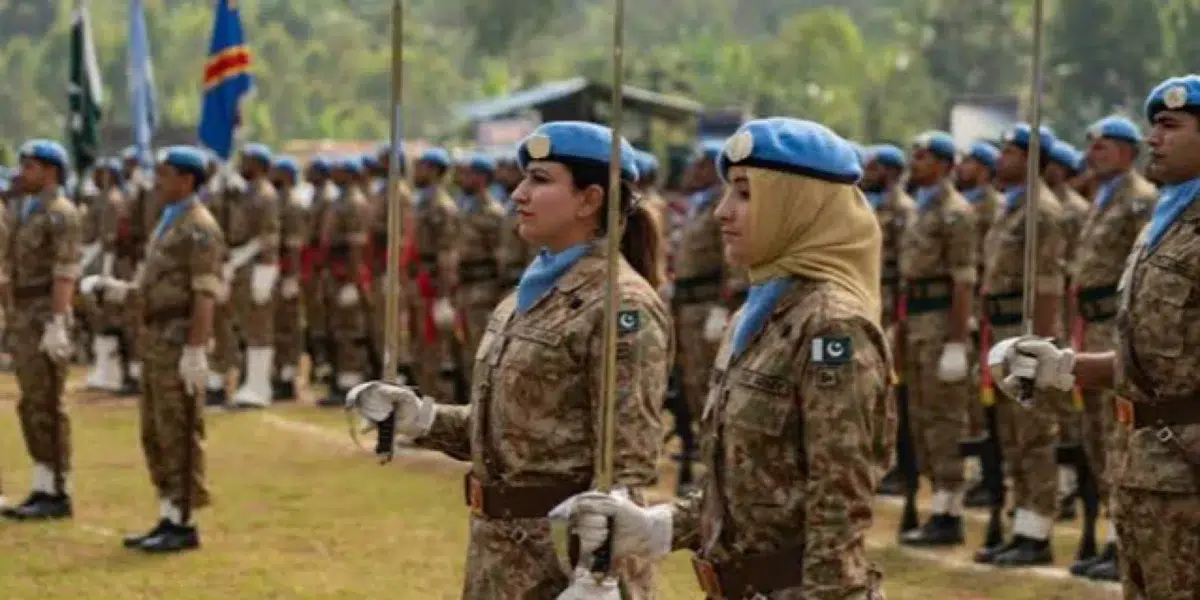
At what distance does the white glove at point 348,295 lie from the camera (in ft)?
63.1

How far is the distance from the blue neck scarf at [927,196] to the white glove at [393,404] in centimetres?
642

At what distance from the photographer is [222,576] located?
1055 centimetres

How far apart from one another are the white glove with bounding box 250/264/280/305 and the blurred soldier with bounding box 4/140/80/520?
580 cm

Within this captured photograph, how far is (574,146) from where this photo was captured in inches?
225

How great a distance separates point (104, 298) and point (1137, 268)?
692cm

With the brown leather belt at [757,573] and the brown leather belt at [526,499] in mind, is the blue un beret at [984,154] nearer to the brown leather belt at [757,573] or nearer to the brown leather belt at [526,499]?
the brown leather belt at [526,499]

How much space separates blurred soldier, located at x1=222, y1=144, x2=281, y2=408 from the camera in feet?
60.2

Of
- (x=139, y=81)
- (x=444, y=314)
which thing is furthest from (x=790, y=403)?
(x=139, y=81)

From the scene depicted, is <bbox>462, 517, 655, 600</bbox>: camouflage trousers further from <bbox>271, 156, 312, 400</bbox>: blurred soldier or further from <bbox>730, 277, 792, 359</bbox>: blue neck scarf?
<bbox>271, 156, 312, 400</bbox>: blurred soldier

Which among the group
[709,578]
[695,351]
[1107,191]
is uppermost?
[1107,191]

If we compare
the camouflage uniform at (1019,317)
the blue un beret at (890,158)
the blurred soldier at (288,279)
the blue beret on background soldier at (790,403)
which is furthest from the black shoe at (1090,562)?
the blurred soldier at (288,279)

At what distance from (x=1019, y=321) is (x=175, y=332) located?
13.5 feet

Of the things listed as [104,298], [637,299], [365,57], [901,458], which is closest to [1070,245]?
[901,458]

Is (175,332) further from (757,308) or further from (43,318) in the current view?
(757,308)
